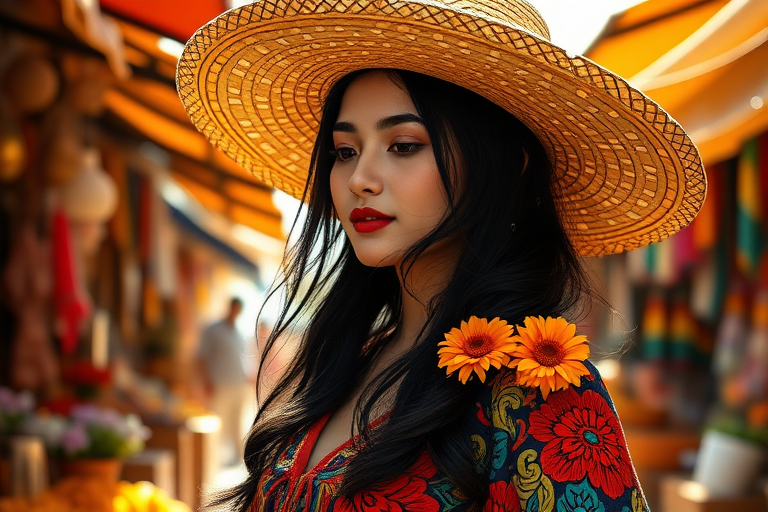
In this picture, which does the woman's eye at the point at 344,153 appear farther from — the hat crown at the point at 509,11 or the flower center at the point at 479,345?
the flower center at the point at 479,345

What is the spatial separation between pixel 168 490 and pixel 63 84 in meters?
2.19

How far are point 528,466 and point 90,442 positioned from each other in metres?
3.34

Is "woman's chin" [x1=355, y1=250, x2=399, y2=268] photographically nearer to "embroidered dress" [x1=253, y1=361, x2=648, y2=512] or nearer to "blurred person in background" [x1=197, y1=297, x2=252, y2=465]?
"embroidered dress" [x1=253, y1=361, x2=648, y2=512]

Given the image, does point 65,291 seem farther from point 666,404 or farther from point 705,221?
point 666,404

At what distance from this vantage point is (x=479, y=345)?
4.65 feet

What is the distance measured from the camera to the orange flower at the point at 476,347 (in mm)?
1383

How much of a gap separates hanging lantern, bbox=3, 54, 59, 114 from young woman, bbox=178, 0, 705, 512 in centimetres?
307

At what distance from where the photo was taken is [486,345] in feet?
4.62

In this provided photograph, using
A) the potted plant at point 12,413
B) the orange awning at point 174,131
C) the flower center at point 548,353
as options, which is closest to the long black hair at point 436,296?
the flower center at point 548,353

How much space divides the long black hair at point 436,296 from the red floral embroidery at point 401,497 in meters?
0.01

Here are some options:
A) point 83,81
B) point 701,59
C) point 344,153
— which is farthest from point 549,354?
point 83,81

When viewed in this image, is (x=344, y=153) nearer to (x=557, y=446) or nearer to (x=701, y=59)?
(x=557, y=446)

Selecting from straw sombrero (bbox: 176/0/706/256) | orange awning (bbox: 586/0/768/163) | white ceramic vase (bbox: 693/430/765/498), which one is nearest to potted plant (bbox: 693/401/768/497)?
white ceramic vase (bbox: 693/430/765/498)

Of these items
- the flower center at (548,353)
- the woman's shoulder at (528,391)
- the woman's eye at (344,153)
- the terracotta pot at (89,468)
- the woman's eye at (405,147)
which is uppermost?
the terracotta pot at (89,468)
